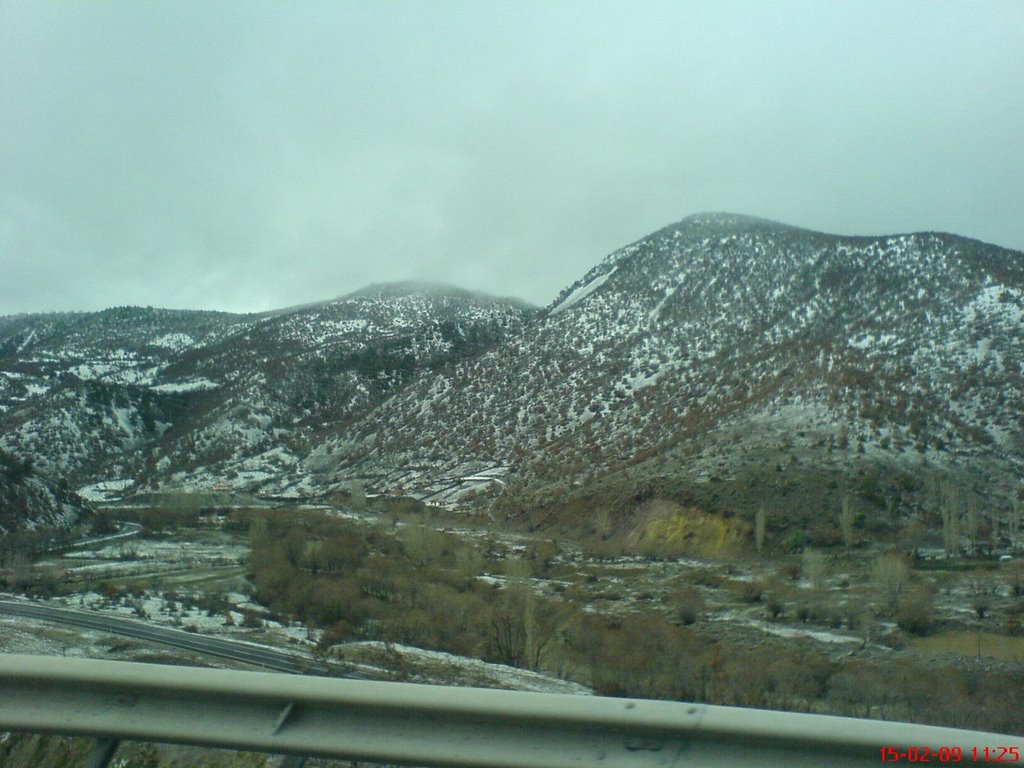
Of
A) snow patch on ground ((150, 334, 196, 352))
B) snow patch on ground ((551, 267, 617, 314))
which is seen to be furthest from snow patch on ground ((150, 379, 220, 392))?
snow patch on ground ((551, 267, 617, 314))

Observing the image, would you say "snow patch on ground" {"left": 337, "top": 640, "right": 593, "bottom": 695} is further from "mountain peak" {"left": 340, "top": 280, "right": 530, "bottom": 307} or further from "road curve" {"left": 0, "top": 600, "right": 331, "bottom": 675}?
"mountain peak" {"left": 340, "top": 280, "right": 530, "bottom": 307}

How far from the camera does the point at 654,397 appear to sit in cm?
4631

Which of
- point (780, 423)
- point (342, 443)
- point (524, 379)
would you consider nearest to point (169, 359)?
point (342, 443)

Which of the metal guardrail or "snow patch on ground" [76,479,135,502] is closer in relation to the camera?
the metal guardrail

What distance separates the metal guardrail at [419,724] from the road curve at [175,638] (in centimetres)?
452

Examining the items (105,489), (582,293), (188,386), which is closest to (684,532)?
(105,489)

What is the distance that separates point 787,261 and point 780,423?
112ft

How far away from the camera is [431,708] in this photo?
3.25 m

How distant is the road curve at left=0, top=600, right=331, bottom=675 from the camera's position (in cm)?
868

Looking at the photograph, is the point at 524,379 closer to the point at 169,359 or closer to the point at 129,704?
the point at 129,704

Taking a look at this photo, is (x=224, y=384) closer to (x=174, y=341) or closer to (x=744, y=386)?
(x=174, y=341)
